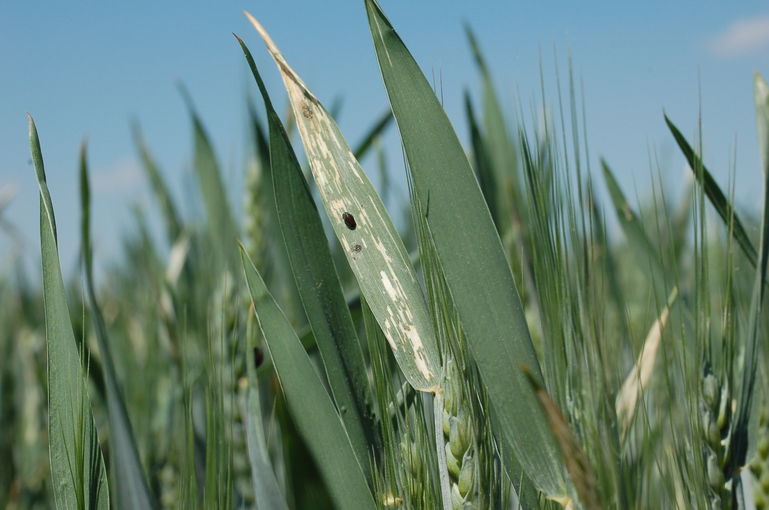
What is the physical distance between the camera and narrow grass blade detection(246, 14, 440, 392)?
1.27 feet

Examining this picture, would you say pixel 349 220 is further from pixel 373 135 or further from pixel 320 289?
pixel 373 135

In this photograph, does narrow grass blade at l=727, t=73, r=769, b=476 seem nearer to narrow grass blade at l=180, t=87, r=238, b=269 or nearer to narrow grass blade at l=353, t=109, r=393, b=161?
narrow grass blade at l=353, t=109, r=393, b=161

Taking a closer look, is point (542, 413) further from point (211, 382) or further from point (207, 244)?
point (207, 244)

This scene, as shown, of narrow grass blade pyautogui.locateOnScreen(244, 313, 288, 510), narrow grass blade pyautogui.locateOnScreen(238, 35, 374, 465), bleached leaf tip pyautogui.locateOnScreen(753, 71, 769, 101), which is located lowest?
narrow grass blade pyautogui.locateOnScreen(244, 313, 288, 510)

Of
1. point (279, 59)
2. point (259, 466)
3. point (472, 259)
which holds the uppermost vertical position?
point (279, 59)

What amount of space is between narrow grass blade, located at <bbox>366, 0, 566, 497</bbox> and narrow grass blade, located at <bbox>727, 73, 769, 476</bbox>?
142 millimetres

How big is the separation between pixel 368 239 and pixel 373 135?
35cm

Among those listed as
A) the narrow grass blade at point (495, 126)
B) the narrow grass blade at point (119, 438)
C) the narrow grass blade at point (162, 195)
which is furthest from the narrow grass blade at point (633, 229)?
the narrow grass blade at point (162, 195)

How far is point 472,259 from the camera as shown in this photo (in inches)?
14.0

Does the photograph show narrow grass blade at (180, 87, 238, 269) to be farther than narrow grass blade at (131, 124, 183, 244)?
No

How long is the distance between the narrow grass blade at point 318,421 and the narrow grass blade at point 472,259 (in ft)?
0.27

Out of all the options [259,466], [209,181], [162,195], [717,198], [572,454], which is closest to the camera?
[572,454]

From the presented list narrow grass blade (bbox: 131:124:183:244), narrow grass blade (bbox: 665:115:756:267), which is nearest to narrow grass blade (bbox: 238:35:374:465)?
narrow grass blade (bbox: 665:115:756:267)

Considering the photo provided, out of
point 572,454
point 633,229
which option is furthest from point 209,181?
point 572,454
